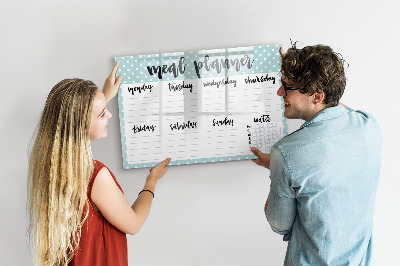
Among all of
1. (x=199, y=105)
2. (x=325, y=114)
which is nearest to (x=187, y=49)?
(x=199, y=105)

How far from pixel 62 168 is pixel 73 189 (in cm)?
6

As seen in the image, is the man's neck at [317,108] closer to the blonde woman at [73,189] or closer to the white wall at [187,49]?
the white wall at [187,49]

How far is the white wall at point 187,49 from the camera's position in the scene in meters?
1.42

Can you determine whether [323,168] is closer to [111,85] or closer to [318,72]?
[318,72]

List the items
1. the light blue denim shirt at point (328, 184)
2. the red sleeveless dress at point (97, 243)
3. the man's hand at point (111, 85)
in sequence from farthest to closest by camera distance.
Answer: the man's hand at point (111, 85), the red sleeveless dress at point (97, 243), the light blue denim shirt at point (328, 184)

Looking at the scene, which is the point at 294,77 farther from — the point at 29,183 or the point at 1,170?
the point at 1,170

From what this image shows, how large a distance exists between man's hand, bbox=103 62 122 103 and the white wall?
56 millimetres

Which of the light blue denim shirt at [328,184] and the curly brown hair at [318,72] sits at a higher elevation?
the curly brown hair at [318,72]

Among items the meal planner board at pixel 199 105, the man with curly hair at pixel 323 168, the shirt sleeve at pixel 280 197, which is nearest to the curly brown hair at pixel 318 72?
the man with curly hair at pixel 323 168

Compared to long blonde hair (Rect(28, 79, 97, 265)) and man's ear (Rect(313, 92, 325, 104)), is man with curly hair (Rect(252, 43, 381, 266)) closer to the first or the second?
man's ear (Rect(313, 92, 325, 104))

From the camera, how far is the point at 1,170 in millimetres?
1481

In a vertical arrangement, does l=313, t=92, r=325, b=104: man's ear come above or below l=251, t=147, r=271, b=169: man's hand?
above

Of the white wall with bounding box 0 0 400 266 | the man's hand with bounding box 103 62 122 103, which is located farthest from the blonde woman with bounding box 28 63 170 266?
the white wall with bounding box 0 0 400 266

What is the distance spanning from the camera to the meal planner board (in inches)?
56.5
